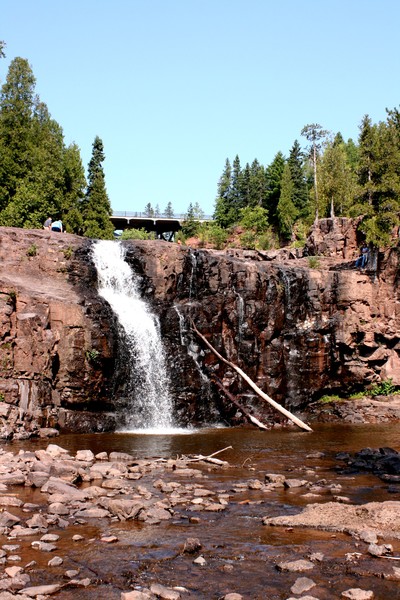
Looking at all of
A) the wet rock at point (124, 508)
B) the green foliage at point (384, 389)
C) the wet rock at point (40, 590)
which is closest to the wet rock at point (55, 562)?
the wet rock at point (40, 590)

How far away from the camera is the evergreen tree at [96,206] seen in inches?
2381

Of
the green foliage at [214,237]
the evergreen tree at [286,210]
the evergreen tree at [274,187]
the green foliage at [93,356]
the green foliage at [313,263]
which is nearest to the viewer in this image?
the green foliage at [93,356]

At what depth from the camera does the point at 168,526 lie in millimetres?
10516

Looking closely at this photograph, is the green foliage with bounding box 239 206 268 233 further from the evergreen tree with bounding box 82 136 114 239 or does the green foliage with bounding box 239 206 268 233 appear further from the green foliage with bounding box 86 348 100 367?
the green foliage with bounding box 86 348 100 367

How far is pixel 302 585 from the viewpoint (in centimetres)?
782

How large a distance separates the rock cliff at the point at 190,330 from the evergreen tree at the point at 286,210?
34435 mm

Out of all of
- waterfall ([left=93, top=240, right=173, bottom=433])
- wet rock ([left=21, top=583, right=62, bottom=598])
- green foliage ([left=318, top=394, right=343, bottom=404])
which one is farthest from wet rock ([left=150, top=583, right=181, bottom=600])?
green foliage ([left=318, top=394, right=343, bottom=404])

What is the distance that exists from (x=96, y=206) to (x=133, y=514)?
54.6 m

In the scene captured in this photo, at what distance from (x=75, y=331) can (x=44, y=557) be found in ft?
52.7

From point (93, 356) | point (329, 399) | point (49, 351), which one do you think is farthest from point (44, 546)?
point (329, 399)

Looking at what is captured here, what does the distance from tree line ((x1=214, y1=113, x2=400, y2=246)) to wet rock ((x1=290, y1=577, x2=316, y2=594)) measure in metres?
32.1

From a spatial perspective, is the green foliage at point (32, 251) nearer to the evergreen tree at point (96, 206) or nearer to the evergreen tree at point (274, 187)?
the evergreen tree at point (96, 206)

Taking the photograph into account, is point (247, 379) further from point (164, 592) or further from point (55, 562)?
point (164, 592)

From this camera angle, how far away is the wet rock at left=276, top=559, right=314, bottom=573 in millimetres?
8461
